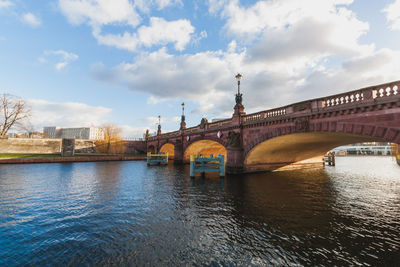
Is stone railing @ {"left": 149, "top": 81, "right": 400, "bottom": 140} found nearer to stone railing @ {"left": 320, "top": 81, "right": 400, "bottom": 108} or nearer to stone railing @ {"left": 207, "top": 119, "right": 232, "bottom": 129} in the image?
stone railing @ {"left": 320, "top": 81, "right": 400, "bottom": 108}

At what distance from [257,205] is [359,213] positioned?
4689mm

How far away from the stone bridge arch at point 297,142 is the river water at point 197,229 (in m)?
4.16

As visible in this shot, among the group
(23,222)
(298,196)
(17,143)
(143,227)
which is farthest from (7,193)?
(17,143)

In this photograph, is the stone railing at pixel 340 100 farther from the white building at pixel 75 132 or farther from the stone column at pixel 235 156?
the white building at pixel 75 132

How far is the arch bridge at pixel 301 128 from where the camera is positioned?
10.1 meters

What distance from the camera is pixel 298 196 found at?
1136cm

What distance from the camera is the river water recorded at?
494 centimetres

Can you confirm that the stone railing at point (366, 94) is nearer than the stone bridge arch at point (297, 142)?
Yes

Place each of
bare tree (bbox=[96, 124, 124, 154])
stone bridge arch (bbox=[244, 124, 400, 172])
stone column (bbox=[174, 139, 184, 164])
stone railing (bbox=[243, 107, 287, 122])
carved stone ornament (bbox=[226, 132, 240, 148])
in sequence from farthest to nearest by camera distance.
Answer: bare tree (bbox=[96, 124, 124, 154]), stone column (bbox=[174, 139, 184, 164]), carved stone ornament (bbox=[226, 132, 240, 148]), stone railing (bbox=[243, 107, 287, 122]), stone bridge arch (bbox=[244, 124, 400, 172])

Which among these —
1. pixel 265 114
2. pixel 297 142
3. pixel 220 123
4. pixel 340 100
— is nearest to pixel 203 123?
pixel 220 123

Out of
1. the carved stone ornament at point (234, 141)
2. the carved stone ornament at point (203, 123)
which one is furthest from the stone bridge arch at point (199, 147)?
the carved stone ornament at point (234, 141)

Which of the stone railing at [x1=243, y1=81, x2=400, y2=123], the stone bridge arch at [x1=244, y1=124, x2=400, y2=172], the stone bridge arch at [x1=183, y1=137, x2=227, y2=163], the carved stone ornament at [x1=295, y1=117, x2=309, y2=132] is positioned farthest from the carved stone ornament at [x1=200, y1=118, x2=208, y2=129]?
the carved stone ornament at [x1=295, y1=117, x2=309, y2=132]

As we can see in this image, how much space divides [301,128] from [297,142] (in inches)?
208

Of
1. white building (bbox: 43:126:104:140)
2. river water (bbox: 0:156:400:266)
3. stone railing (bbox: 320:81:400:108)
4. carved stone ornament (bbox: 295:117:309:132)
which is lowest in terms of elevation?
river water (bbox: 0:156:400:266)
